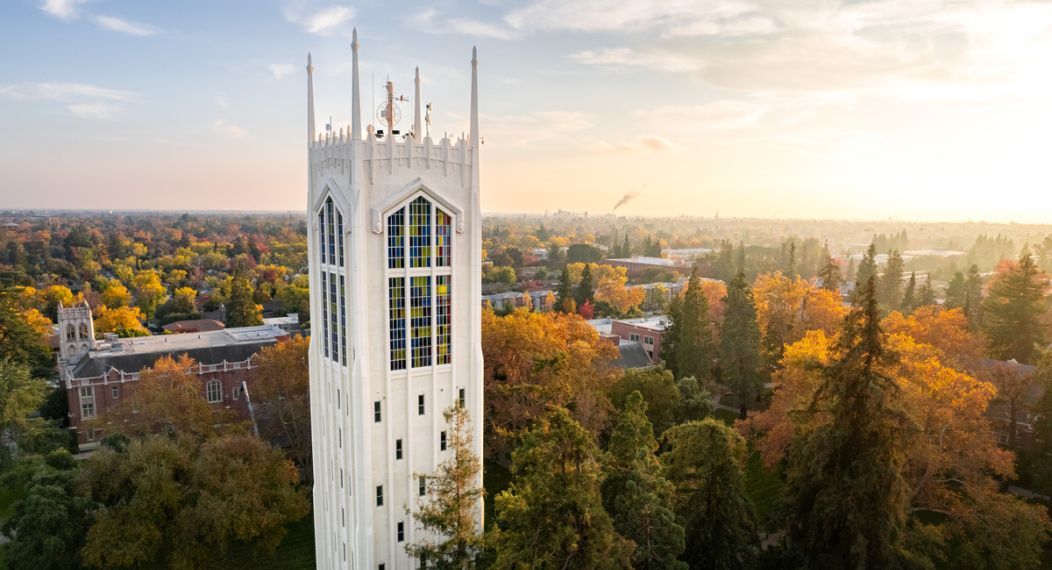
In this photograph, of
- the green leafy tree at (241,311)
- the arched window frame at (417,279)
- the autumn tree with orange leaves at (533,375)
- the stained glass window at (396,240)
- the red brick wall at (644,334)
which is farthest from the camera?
the green leafy tree at (241,311)

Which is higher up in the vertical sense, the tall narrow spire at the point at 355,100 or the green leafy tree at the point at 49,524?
the tall narrow spire at the point at 355,100

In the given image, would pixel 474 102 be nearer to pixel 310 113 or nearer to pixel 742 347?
pixel 310 113

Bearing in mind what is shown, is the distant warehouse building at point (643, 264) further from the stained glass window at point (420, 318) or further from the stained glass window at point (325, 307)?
the stained glass window at point (420, 318)

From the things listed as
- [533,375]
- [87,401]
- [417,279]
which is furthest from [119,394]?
[417,279]

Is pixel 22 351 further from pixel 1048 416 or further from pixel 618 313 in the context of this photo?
pixel 1048 416

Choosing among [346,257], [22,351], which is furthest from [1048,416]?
[22,351]

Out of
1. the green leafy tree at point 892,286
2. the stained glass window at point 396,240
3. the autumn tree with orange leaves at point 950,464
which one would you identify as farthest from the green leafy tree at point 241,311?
→ the green leafy tree at point 892,286

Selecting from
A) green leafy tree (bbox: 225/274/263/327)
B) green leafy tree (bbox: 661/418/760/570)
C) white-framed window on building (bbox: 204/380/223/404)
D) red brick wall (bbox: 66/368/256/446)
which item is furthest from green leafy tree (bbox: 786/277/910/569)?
green leafy tree (bbox: 225/274/263/327)
